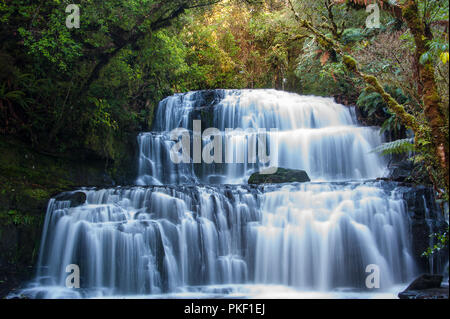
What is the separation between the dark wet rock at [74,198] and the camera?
855 centimetres

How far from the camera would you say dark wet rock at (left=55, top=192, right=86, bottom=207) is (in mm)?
8547

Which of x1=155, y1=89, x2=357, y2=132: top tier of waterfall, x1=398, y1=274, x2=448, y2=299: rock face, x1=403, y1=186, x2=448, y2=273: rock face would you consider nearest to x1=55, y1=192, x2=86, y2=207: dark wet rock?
x1=155, y1=89, x2=357, y2=132: top tier of waterfall

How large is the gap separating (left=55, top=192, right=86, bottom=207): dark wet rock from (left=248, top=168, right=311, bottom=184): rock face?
4564 mm

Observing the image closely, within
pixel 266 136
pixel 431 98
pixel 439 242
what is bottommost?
pixel 439 242

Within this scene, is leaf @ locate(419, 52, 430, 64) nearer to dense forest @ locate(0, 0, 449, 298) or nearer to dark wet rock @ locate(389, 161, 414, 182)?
dense forest @ locate(0, 0, 449, 298)

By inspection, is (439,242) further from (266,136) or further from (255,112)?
(255,112)

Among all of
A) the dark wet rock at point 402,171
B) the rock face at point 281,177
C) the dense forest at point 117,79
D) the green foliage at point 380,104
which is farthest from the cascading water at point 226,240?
the green foliage at point 380,104

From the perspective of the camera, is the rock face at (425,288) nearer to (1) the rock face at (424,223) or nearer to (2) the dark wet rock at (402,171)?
(1) the rock face at (424,223)

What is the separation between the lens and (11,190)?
855 centimetres

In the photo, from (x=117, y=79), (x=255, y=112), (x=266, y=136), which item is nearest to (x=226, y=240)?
(x=266, y=136)

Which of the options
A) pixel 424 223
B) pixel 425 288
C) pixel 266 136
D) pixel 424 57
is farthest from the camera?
pixel 266 136

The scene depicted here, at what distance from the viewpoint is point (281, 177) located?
10.6 m

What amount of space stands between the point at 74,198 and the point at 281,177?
17.5 ft

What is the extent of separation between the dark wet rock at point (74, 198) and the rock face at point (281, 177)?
15.0 feet
